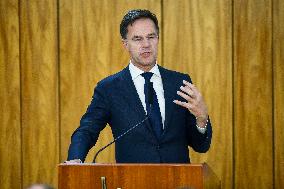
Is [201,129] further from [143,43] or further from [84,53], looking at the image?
[84,53]

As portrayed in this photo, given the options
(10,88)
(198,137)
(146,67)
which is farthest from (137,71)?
(10,88)

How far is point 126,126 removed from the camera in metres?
1.52

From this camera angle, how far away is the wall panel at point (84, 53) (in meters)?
2.51

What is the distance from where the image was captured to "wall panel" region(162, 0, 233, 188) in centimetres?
249

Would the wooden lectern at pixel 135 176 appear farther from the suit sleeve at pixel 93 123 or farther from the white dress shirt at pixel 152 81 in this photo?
the white dress shirt at pixel 152 81

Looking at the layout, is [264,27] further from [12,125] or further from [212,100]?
[12,125]

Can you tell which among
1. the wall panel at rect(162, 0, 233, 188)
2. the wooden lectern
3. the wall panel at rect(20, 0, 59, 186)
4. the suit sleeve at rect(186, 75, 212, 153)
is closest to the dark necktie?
the suit sleeve at rect(186, 75, 212, 153)

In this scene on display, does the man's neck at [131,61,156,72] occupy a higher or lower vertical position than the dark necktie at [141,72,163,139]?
higher

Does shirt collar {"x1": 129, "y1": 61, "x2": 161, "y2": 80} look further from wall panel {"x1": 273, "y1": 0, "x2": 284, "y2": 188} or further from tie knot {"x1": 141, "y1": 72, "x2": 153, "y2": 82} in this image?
wall panel {"x1": 273, "y1": 0, "x2": 284, "y2": 188}

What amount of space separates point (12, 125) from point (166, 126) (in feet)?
4.11

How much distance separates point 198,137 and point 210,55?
108cm

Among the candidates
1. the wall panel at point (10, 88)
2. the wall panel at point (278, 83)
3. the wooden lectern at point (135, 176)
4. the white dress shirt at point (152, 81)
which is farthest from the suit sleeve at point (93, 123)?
the wall panel at point (278, 83)

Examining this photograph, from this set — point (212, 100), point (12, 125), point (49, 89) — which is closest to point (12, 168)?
point (12, 125)

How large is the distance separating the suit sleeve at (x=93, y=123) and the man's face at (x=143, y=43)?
0.50 ft
